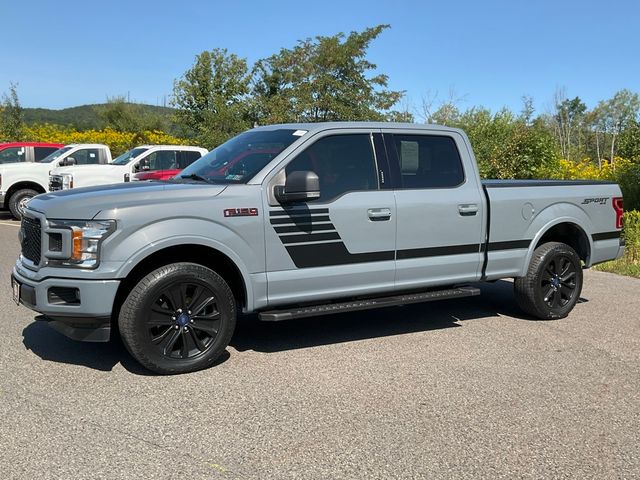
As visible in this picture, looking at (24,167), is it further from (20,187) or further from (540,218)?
(540,218)

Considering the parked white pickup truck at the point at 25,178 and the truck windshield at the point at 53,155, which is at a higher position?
the truck windshield at the point at 53,155

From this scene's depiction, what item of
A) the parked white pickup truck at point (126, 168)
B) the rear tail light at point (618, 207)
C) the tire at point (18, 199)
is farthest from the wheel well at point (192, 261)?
the tire at point (18, 199)

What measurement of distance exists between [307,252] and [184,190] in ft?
3.64

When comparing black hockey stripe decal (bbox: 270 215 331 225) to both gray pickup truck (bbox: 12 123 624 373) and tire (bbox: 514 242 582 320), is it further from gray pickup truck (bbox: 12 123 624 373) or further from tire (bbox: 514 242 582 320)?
tire (bbox: 514 242 582 320)

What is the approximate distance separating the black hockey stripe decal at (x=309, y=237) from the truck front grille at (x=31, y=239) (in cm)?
184

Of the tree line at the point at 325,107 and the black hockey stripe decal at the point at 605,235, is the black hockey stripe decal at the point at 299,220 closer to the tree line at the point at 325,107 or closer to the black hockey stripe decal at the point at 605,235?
the black hockey stripe decal at the point at 605,235

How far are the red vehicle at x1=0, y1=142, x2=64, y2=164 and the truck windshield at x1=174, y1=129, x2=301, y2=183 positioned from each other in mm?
12864

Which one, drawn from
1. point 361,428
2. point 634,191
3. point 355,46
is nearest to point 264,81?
point 355,46

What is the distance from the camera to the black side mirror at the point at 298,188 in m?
4.75

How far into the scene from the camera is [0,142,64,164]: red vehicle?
53.5 feet

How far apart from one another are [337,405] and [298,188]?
169 cm

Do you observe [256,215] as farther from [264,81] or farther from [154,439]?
[264,81]

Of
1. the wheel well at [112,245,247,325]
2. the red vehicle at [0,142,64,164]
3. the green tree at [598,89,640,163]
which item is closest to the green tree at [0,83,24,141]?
the red vehicle at [0,142,64,164]

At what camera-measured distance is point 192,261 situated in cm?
485
